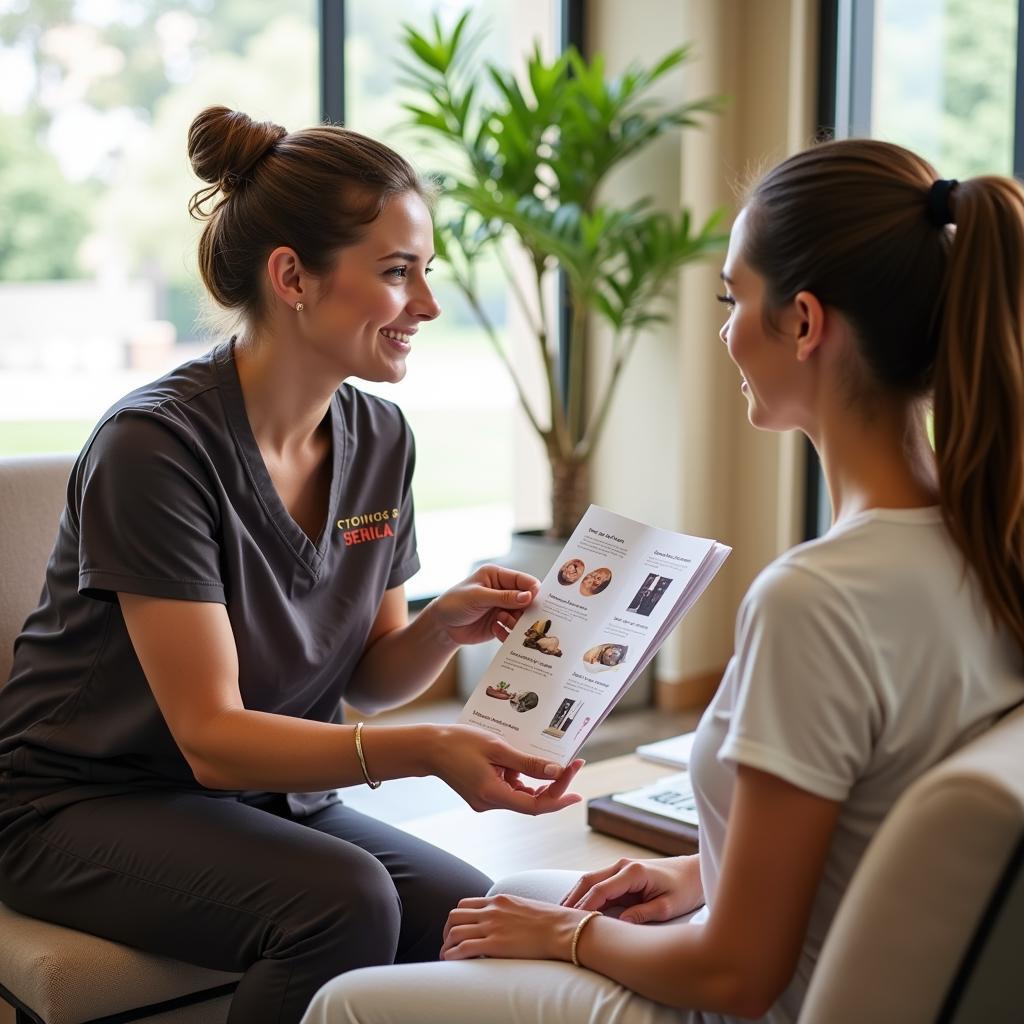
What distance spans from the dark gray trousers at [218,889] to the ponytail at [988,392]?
0.78 metres

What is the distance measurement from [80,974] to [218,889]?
172 millimetres

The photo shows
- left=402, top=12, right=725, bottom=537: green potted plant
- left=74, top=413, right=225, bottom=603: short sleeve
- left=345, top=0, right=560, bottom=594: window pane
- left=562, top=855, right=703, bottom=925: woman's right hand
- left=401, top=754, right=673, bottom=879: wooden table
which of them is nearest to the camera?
left=562, top=855, right=703, bottom=925: woman's right hand

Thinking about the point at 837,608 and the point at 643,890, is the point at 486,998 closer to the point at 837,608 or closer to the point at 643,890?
the point at 643,890

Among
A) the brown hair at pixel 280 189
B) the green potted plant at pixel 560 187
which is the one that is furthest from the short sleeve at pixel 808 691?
the green potted plant at pixel 560 187

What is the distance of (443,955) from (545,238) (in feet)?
8.33

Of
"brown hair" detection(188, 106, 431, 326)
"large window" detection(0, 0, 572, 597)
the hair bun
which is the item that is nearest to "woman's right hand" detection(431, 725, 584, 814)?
"brown hair" detection(188, 106, 431, 326)

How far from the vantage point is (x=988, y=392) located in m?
1.06

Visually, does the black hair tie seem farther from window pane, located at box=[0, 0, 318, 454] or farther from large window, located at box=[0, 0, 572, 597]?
window pane, located at box=[0, 0, 318, 454]

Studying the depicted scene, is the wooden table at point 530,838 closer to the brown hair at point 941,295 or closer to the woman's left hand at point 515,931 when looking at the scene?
the woman's left hand at point 515,931

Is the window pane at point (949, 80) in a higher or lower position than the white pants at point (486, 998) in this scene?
higher

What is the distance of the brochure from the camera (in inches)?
56.6

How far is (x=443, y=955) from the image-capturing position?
1.27 metres

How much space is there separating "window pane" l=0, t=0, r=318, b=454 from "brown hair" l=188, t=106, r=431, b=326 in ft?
6.47

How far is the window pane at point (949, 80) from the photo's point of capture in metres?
3.81
